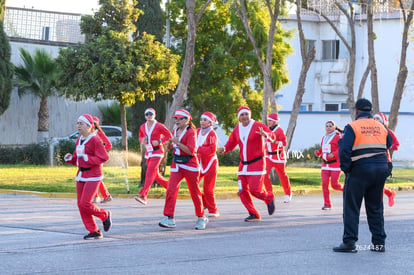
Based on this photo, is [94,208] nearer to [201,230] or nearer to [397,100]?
[201,230]

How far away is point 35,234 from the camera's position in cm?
1264

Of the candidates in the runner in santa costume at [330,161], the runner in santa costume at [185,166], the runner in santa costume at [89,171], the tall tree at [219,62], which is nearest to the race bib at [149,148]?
the runner in santa costume at [330,161]

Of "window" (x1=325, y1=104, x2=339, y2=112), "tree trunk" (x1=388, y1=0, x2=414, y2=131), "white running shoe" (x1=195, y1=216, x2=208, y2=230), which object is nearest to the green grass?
"tree trunk" (x1=388, y1=0, x2=414, y2=131)

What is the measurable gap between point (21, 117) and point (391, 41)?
78.1 feet

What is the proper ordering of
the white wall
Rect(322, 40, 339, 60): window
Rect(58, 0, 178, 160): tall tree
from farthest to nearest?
Rect(322, 40, 339, 60): window < the white wall < Rect(58, 0, 178, 160): tall tree

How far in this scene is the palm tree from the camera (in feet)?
115

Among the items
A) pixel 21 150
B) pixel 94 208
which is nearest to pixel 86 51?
pixel 21 150

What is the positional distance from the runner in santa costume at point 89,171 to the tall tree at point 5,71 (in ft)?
71.8

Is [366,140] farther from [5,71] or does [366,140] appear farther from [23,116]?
[23,116]

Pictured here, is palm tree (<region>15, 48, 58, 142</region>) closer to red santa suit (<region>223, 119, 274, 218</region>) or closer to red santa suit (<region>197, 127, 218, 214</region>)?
red santa suit (<region>197, 127, 218, 214</region>)

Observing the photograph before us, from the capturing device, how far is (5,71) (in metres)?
33.4

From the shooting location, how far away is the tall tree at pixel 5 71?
109ft

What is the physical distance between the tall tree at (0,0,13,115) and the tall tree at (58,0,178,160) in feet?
22.6

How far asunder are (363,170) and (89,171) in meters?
3.75
